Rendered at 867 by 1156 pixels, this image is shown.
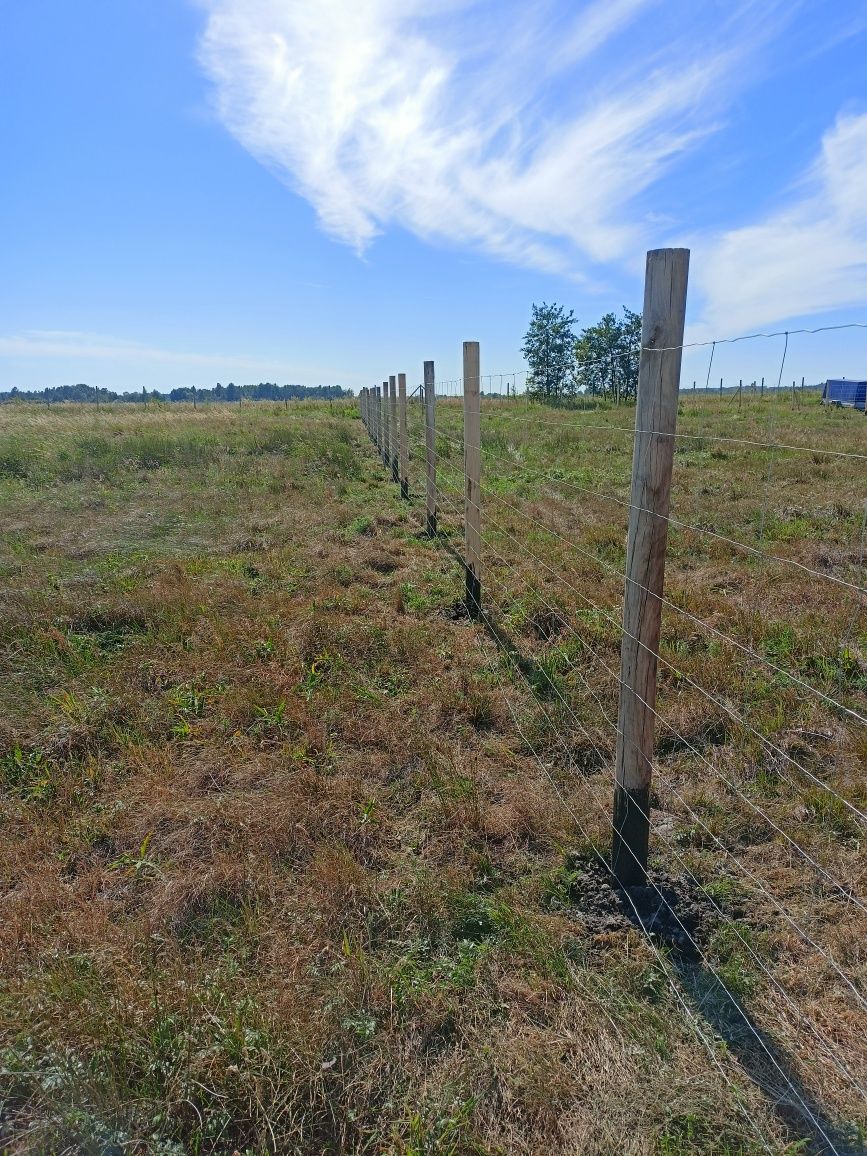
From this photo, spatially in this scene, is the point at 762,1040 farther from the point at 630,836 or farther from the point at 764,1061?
the point at 630,836

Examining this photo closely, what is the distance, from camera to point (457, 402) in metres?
30.8

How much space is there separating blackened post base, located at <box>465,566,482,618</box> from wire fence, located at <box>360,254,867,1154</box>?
19 mm

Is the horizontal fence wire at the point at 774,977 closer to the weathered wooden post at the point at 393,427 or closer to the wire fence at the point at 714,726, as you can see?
the wire fence at the point at 714,726

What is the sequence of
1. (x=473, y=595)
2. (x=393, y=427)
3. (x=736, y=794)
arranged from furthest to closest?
(x=393, y=427) → (x=473, y=595) → (x=736, y=794)

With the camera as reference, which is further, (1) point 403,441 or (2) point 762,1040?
(1) point 403,441

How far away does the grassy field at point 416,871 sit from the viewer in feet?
5.54

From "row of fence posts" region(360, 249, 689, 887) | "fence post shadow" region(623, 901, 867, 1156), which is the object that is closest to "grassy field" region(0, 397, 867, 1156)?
"fence post shadow" region(623, 901, 867, 1156)

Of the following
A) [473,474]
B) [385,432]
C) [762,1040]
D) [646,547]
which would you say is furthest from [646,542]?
[385,432]

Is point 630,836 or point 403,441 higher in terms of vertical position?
point 403,441

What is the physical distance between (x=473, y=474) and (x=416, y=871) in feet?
10.6

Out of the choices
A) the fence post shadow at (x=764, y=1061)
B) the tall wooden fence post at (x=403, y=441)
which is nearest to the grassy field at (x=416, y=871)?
the fence post shadow at (x=764, y=1061)

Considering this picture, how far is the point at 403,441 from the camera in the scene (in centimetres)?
994

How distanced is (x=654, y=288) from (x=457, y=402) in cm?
3002

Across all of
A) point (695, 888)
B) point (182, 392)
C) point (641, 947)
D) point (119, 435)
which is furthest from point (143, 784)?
point (182, 392)
